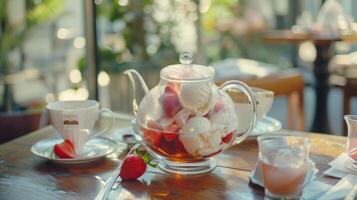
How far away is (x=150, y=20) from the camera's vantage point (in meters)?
3.40

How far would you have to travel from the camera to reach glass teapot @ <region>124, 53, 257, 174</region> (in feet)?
3.78

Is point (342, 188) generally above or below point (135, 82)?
below

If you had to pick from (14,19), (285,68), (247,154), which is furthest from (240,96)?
(285,68)

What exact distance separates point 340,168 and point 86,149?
66cm

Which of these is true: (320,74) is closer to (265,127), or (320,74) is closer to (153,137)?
(265,127)

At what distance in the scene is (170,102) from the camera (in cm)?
116

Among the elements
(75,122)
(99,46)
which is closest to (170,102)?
(75,122)

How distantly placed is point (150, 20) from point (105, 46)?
13.6 inches

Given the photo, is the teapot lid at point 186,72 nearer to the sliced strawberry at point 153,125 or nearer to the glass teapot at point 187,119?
the glass teapot at point 187,119

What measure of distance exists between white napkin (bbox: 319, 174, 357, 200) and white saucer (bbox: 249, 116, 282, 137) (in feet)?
1.21

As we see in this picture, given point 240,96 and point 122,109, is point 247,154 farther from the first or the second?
point 122,109

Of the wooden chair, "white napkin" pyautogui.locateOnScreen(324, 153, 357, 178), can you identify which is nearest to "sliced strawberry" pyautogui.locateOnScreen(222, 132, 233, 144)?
"white napkin" pyautogui.locateOnScreen(324, 153, 357, 178)

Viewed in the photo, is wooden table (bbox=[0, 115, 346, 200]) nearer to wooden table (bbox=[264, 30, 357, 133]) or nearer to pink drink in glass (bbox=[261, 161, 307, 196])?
pink drink in glass (bbox=[261, 161, 307, 196])

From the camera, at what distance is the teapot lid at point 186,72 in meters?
1.20
